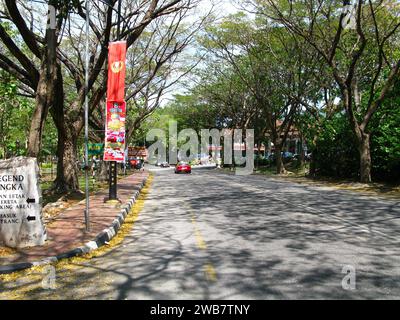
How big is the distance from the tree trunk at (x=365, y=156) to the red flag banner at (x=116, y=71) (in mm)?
13448

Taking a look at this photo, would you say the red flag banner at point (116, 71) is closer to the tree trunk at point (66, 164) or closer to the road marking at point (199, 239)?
the road marking at point (199, 239)

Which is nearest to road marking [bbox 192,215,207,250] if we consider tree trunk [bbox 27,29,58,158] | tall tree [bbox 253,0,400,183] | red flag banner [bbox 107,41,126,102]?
tree trunk [bbox 27,29,58,158]

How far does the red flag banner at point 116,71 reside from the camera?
511 inches

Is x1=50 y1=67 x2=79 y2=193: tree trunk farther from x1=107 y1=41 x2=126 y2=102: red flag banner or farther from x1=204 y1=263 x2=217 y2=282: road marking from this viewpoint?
x1=204 y1=263 x2=217 y2=282: road marking

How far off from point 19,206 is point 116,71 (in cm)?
653

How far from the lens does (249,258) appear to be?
7.07 m

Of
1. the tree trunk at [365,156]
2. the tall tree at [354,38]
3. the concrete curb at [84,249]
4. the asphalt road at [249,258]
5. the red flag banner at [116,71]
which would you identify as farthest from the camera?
the tree trunk at [365,156]

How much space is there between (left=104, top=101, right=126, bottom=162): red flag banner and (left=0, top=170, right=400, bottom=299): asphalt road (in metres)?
2.08

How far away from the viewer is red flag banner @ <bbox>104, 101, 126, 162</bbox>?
1241 centimetres

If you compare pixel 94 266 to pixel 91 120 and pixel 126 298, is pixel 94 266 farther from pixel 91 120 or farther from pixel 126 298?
pixel 91 120

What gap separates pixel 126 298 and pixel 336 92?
2575cm

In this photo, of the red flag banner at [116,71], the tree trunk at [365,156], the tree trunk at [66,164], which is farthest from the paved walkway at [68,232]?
the tree trunk at [365,156]

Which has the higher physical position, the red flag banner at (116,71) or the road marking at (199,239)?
the red flag banner at (116,71)
